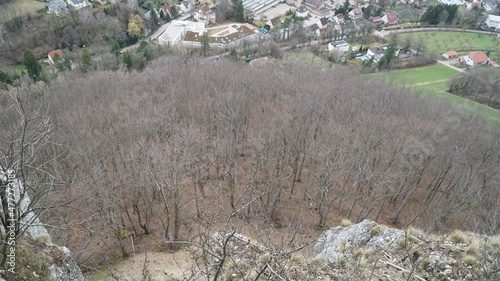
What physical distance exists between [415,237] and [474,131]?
13.8 meters

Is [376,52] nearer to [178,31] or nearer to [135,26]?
[178,31]

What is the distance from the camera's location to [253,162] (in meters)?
22.7

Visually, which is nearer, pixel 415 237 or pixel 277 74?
pixel 415 237

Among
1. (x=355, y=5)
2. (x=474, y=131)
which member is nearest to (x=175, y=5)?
(x=355, y=5)

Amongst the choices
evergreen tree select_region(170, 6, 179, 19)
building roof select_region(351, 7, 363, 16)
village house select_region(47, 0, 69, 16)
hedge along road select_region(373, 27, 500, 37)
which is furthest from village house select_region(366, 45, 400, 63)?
village house select_region(47, 0, 69, 16)

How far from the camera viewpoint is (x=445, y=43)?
7081cm

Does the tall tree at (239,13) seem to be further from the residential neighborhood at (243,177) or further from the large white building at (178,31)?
the residential neighborhood at (243,177)

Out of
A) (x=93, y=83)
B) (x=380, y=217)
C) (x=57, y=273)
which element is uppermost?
(x=57, y=273)

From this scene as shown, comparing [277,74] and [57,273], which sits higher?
[57,273]

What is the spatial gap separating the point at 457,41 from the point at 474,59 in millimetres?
14532

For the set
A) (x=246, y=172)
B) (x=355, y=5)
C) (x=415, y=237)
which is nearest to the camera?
(x=415, y=237)

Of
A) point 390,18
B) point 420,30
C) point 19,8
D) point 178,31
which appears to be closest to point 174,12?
point 178,31

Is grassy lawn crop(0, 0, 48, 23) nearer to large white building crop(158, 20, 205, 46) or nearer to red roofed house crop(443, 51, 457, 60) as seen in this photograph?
large white building crop(158, 20, 205, 46)

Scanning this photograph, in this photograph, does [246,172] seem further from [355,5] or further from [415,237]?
[355,5]
